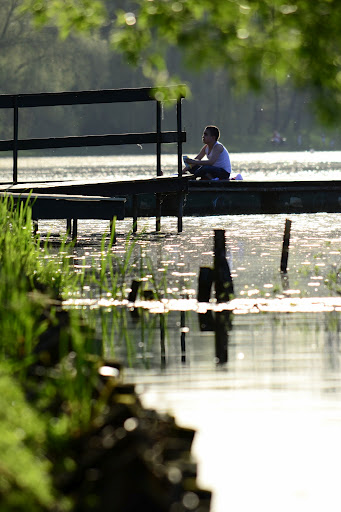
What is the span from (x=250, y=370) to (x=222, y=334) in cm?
161

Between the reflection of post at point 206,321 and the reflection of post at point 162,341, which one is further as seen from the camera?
the reflection of post at point 206,321

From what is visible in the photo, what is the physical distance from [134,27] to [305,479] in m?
3.29

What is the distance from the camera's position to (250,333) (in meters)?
9.86

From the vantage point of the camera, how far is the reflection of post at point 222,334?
8895 millimetres

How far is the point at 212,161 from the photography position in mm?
22312

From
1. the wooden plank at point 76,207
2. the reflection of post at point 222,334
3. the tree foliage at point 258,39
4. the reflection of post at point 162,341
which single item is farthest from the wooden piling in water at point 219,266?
the tree foliage at point 258,39

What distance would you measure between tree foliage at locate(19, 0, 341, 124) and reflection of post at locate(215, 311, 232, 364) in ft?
7.52

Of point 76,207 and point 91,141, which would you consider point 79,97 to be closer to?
point 91,141

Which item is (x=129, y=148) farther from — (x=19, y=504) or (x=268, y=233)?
(x=19, y=504)

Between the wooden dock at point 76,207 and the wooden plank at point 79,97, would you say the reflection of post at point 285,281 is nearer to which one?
the wooden dock at point 76,207

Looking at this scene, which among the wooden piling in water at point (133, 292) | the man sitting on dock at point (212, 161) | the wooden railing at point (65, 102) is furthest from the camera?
the man sitting on dock at point (212, 161)

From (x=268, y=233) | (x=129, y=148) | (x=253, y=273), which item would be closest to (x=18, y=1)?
(x=129, y=148)

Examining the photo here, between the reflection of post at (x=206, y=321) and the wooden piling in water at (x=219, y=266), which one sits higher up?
the wooden piling in water at (x=219, y=266)

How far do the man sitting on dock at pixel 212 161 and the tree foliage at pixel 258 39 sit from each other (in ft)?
48.6
